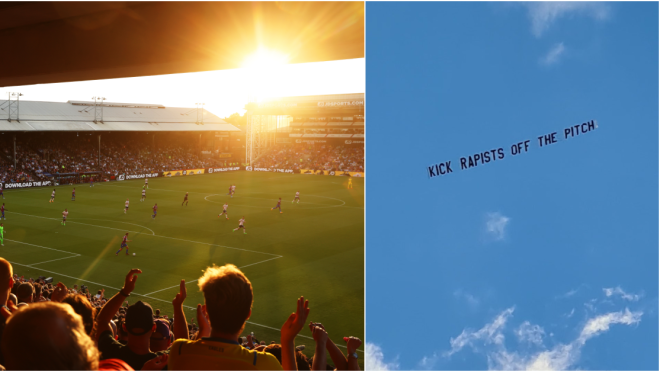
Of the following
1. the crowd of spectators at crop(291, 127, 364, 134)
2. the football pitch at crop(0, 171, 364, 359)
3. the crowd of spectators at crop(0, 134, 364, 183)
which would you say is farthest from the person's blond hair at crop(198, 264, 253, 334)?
the crowd of spectators at crop(291, 127, 364, 134)

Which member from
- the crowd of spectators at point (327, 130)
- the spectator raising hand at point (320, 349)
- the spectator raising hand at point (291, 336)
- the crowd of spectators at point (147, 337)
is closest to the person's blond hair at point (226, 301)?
the crowd of spectators at point (147, 337)

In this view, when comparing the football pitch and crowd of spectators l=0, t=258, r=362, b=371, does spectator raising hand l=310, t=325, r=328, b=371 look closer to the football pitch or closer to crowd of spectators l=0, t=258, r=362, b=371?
crowd of spectators l=0, t=258, r=362, b=371

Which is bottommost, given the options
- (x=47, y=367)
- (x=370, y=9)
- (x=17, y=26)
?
(x=47, y=367)

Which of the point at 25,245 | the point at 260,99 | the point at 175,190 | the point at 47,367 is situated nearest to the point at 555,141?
the point at 47,367

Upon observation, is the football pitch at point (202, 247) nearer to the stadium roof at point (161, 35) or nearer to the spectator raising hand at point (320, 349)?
the stadium roof at point (161, 35)

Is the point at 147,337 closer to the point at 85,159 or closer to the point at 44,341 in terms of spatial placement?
the point at 44,341

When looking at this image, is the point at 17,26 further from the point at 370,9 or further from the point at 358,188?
the point at 358,188
